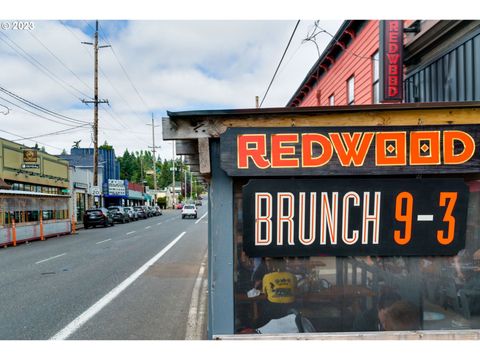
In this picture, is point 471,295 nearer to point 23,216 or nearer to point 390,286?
point 390,286

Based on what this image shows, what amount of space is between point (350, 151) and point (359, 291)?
173 cm

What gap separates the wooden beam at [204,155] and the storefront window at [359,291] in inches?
18.1

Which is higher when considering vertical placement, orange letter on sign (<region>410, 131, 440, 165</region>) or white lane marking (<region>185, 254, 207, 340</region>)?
orange letter on sign (<region>410, 131, 440, 165</region>)

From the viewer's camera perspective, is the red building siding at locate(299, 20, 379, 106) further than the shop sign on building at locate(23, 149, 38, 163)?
No

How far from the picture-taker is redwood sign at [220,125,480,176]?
389 cm

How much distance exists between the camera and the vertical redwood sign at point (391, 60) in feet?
27.5

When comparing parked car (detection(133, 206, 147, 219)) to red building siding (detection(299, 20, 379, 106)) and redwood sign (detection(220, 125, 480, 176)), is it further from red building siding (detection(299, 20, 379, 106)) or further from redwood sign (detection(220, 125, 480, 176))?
redwood sign (detection(220, 125, 480, 176))

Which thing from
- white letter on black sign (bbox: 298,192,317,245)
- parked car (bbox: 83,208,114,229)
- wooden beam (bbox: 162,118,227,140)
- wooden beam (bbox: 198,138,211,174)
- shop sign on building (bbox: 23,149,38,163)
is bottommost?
parked car (bbox: 83,208,114,229)

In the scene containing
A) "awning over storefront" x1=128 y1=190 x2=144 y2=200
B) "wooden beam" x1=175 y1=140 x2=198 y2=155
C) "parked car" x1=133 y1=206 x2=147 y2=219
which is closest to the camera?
"wooden beam" x1=175 y1=140 x2=198 y2=155

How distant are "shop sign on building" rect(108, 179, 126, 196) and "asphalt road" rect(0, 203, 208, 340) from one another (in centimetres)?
3541

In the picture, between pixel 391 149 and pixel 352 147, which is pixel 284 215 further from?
pixel 391 149

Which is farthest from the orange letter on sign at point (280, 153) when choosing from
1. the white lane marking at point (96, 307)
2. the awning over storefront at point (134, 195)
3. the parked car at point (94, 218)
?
the awning over storefront at point (134, 195)

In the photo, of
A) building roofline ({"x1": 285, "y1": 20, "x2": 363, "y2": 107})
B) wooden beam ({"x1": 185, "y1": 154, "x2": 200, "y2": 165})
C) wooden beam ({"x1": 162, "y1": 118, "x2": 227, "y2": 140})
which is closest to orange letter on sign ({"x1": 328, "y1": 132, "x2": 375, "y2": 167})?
wooden beam ({"x1": 162, "y1": 118, "x2": 227, "y2": 140})

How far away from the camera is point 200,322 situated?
585cm
